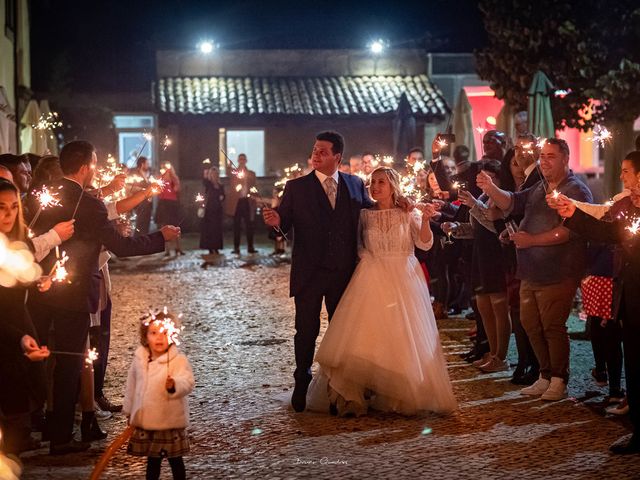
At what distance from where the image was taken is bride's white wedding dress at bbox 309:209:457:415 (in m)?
8.44

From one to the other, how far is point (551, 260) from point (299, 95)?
966 inches

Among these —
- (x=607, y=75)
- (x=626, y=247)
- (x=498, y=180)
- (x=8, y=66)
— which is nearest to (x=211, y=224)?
(x=8, y=66)

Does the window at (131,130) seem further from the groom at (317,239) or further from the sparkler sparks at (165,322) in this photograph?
the sparkler sparks at (165,322)

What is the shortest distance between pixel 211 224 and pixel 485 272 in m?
12.9

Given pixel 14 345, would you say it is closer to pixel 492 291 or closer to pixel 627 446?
pixel 627 446

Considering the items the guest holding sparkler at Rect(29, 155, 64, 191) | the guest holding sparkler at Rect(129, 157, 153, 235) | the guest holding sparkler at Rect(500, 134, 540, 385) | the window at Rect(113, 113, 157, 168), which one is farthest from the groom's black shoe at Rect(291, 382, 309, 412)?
the window at Rect(113, 113, 157, 168)

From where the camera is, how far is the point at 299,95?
33031 mm

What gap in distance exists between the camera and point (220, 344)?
39.2 feet

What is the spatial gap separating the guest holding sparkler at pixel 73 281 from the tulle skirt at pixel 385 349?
1.74 meters

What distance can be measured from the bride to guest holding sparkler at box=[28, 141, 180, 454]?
175 cm

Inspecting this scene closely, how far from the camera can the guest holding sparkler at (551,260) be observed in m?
9.02

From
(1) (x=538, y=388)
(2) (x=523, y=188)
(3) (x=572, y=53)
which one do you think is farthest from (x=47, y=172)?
(3) (x=572, y=53)

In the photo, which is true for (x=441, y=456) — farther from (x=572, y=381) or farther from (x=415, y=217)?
(x=572, y=381)

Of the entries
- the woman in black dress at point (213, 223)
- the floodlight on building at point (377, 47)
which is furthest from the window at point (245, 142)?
the woman in black dress at point (213, 223)
